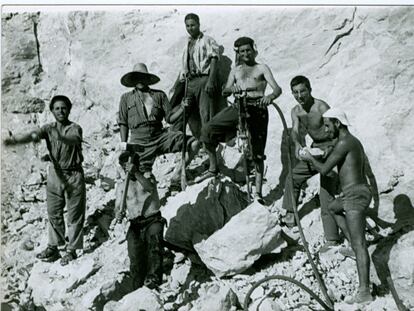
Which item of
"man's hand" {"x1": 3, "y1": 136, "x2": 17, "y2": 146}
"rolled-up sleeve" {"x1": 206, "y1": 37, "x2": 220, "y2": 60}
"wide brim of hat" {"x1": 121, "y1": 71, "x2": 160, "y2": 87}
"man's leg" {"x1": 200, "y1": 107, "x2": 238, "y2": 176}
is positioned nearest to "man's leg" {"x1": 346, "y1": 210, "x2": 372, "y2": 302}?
"man's leg" {"x1": 200, "y1": 107, "x2": 238, "y2": 176}

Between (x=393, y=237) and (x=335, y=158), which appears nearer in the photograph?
(x=335, y=158)

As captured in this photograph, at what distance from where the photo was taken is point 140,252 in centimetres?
619

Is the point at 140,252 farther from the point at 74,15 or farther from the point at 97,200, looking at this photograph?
the point at 74,15

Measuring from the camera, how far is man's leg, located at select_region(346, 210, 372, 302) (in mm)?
5703

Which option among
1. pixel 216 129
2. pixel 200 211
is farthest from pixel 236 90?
pixel 200 211

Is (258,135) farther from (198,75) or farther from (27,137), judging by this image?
(27,137)

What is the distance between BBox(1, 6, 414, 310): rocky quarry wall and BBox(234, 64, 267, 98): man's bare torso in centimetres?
53

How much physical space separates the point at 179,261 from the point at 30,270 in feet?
4.97

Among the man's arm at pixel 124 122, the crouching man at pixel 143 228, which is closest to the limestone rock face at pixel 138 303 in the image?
the crouching man at pixel 143 228

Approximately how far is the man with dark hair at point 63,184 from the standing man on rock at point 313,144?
212 centimetres

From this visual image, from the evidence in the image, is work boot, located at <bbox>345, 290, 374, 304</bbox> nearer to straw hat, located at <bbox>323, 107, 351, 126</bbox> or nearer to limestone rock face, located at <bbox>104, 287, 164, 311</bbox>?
straw hat, located at <bbox>323, 107, 351, 126</bbox>

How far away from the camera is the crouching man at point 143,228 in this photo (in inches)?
241

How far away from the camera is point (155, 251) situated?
20.1 ft

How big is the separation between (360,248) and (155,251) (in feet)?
6.15
